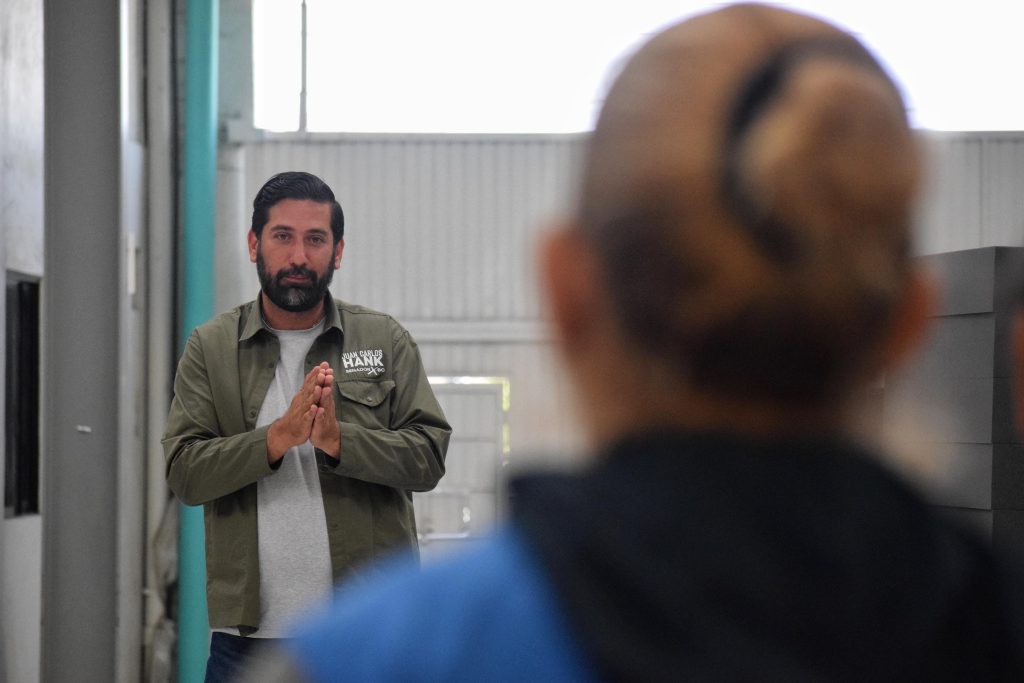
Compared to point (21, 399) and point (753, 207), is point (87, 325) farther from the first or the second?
point (753, 207)

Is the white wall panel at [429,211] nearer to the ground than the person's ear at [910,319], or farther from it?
farther from it

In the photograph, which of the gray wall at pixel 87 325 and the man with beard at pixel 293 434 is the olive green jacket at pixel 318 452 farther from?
the gray wall at pixel 87 325

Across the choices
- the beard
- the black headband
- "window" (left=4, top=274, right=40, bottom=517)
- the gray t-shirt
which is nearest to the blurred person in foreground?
the black headband

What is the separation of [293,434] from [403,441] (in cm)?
25

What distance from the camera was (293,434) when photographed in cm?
260

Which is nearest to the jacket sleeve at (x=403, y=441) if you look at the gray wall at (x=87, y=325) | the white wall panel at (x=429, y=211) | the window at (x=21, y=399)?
the window at (x=21, y=399)

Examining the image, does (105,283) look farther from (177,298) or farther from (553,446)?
(553,446)

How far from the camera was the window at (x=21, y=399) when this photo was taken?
144 inches

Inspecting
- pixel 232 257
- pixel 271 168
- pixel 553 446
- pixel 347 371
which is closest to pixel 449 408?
pixel 271 168

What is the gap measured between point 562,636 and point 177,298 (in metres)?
4.96

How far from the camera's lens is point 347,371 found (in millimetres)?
2799

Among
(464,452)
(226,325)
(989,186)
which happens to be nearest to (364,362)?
(226,325)

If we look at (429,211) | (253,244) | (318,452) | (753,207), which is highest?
(429,211)

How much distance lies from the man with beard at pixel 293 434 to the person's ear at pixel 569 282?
2000 mm
